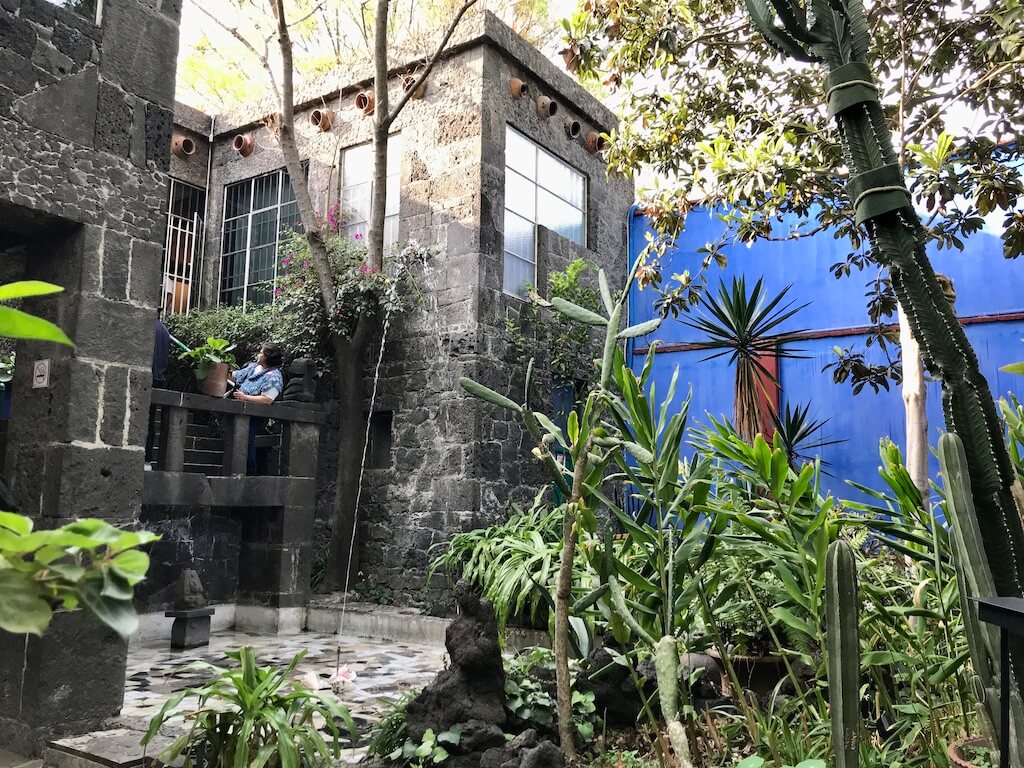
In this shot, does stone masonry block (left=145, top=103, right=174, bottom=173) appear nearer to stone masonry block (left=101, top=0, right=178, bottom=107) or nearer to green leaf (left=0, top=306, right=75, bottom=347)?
stone masonry block (left=101, top=0, right=178, bottom=107)

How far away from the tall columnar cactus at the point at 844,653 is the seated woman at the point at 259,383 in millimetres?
6293

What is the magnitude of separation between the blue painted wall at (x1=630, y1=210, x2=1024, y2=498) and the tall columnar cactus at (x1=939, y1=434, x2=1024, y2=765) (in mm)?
6295

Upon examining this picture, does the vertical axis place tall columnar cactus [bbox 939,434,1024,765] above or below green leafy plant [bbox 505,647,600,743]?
above

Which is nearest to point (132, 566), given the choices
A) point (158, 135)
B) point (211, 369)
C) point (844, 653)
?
point (844, 653)

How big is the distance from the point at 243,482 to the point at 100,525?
6.88 m

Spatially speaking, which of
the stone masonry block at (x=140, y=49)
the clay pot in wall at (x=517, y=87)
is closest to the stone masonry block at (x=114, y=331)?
the stone masonry block at (x=140, y=49)

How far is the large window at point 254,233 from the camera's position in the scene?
10102 mm

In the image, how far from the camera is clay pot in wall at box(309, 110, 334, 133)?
31.7ft

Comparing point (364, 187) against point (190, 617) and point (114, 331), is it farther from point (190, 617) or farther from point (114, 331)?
point (114, 331)

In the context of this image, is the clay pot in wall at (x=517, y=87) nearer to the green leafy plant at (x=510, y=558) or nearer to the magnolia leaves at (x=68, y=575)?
the green leafy plant at (x=510, y=558)

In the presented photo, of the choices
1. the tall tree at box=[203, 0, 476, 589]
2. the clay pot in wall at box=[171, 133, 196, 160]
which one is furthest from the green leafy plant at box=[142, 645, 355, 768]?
the clay pot in wall at box=[171, 133, 196, 160]

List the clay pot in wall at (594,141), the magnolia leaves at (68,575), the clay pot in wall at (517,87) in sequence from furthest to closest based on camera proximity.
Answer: the clay pot in wall at (594,141) < the clay pot in wall at (517,87) < the magnolia leaves at (68,575)

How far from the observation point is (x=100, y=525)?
0.64 meters

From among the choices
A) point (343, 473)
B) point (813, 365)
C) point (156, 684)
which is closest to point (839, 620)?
point (156, 684)
